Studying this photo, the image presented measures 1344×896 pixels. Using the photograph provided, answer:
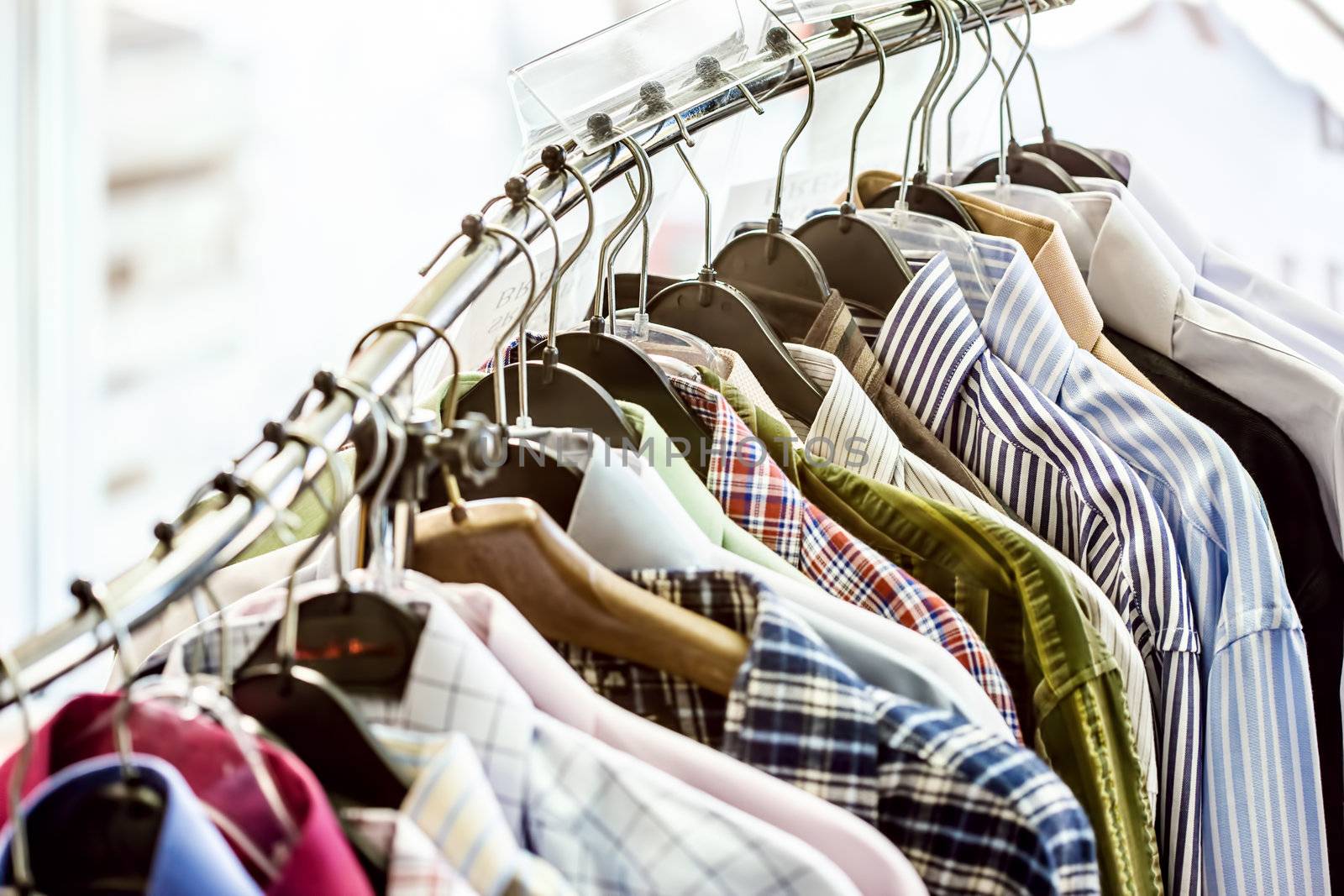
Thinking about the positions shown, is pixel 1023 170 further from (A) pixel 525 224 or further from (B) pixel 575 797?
(B) pixel 575 797

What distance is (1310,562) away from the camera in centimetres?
73

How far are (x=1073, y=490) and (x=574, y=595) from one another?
349 mm

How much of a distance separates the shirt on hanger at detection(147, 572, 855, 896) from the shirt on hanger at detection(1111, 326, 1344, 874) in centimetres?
47

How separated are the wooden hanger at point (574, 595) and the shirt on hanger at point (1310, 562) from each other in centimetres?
43

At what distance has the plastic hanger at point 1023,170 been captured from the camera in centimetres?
100

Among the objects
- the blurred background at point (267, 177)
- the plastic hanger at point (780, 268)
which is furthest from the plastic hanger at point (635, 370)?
the blurred background at point (267, 177)

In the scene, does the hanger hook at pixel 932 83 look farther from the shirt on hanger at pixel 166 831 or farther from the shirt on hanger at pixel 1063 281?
the shirt on hanger at pixel 166 831

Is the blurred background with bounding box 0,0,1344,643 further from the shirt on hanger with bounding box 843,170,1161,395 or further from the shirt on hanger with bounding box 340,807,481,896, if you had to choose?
the shirt on hanger with bounding box 340,807,481,896

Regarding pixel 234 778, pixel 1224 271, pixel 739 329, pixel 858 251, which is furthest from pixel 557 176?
pixel 1224 271

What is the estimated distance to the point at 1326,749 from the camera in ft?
2.38

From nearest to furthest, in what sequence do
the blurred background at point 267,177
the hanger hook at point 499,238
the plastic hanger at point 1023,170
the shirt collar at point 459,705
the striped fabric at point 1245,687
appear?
the shirt collar at point 459,705 → the hanger hook at point 499,238 → the striped fabric at point 1245,687 → the plastic hanger at point 1023,170 → the blurred background at point 267,177

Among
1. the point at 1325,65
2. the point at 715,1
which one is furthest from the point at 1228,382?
the point at 1325,65

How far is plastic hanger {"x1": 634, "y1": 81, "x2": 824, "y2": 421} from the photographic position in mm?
758

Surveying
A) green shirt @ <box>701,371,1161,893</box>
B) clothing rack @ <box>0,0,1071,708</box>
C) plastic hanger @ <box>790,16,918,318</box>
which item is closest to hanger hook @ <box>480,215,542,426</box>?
clothing rack @ <box>0,0,1071,708</box>
